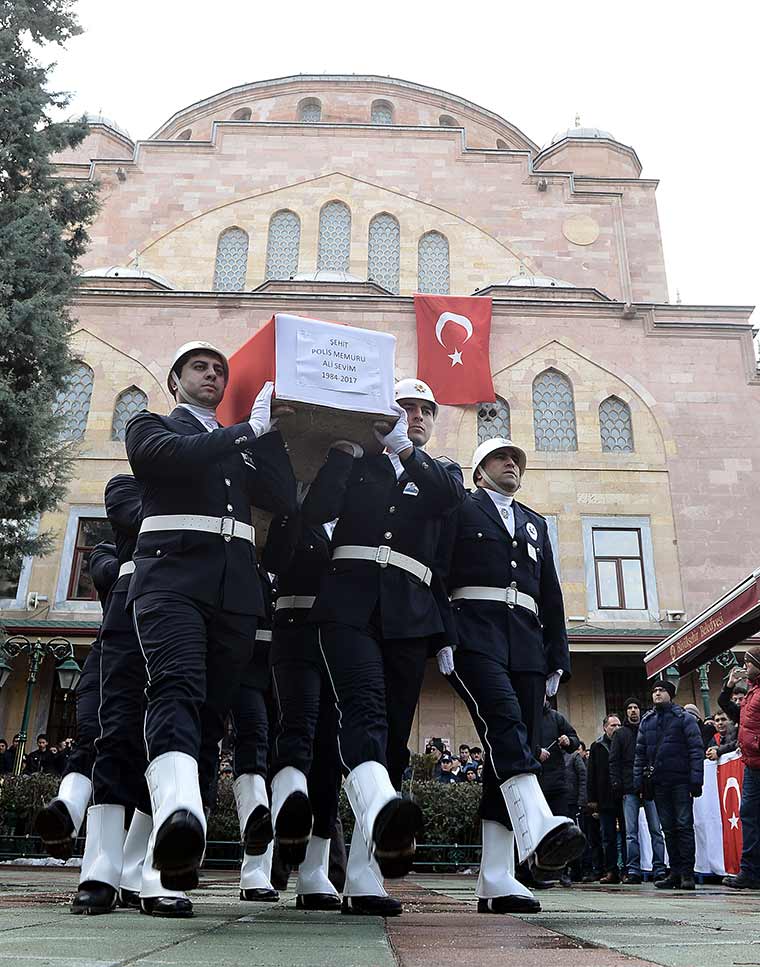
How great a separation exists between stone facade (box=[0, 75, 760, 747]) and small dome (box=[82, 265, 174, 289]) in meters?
0.20

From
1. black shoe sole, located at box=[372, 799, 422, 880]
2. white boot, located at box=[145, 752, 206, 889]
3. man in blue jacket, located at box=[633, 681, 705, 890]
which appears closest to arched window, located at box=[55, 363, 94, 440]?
man in blue jacket, located at box=[633, 681, 705, 890]

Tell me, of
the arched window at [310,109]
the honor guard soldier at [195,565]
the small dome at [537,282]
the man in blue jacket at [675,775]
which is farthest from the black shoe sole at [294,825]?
the arched window at [310,109]

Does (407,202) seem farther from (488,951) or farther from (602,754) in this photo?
(488,951)

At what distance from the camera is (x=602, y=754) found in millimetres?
12109

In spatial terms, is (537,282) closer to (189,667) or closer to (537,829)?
(537,829)

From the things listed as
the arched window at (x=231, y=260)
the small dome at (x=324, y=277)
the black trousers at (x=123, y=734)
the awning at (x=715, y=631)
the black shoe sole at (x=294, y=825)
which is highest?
the arched window at (x=231, y=260)

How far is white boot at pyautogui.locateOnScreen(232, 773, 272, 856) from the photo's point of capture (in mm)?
4645

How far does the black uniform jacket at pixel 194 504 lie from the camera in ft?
13.2

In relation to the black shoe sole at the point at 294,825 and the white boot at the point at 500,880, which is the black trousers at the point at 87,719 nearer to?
the black shoe sole at the point at 294,825

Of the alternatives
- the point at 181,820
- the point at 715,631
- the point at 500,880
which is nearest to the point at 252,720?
the point at 500,880

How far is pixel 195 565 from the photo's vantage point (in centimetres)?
405

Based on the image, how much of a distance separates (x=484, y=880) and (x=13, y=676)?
64.4ft

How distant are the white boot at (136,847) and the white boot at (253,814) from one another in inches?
19.9

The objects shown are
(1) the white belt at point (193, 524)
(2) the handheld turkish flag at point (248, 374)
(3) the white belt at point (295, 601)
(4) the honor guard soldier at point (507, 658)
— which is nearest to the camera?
(1) the white belt at point (193, 524)
